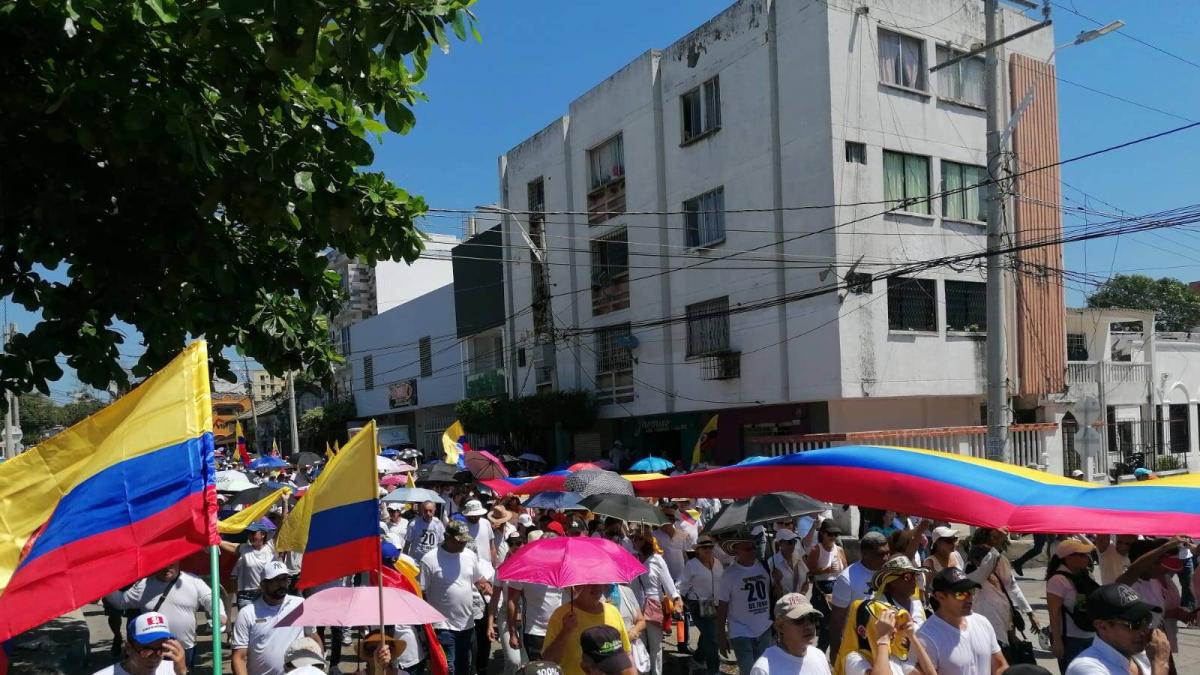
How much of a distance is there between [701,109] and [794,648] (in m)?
21.7

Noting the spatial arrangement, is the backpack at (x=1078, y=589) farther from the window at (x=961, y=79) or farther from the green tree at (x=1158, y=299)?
the green tree at (x=1158, y=299)

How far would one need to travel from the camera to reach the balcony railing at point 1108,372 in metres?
26.0

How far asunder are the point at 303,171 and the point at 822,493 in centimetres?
408

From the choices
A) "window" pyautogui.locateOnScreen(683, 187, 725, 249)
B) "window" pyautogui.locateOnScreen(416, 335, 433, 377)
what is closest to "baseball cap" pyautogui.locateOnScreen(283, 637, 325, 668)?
"window" pyautogui.locateOnScreen(683, 187, 725, 249)

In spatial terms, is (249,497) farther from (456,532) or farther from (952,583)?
(952,583)

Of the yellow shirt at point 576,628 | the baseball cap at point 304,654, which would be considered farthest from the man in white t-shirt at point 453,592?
the baseball cap at point 304,654

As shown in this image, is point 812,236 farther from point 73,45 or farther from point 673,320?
point 73,45

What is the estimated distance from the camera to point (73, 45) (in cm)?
648

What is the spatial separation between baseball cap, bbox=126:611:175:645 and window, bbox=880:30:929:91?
67.4 feet

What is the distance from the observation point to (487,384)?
35.2 meters

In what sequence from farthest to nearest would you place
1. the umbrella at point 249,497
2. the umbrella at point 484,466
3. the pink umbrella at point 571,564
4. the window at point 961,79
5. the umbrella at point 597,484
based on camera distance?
1. the window at point 961,79
2. the umbrella at point 484,466
3. the umbrella at point 249,497
4. the umbrella at point 597,484
5. the pink umbrella at point 571,564

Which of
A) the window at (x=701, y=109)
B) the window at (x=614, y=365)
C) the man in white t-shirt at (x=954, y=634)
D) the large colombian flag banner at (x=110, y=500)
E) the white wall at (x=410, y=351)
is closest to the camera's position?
the large colombian flag banner at (x=110, y=500)

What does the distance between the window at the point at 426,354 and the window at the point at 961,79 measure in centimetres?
2304

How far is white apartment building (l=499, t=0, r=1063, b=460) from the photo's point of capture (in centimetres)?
2220
